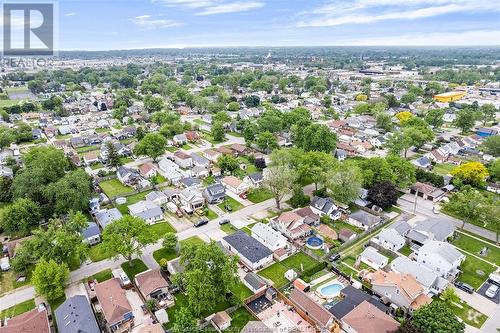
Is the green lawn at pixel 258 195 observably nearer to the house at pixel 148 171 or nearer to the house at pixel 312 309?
the house at pixel 148 171

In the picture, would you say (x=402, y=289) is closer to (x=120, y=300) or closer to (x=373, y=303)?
(x=373, y=303)

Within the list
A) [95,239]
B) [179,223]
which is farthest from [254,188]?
[95,239]

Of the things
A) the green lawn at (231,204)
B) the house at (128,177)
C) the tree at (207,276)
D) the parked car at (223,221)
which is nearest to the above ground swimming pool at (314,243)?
the parked car at (223,221)

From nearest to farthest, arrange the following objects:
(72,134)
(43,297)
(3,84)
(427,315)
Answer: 1. (427,315)
2. (43,297)
3. (72,134)
4. (3,84)

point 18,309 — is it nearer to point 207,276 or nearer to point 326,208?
point 207,276

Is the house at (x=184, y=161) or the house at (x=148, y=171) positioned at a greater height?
the house at (x=184, y=161)
